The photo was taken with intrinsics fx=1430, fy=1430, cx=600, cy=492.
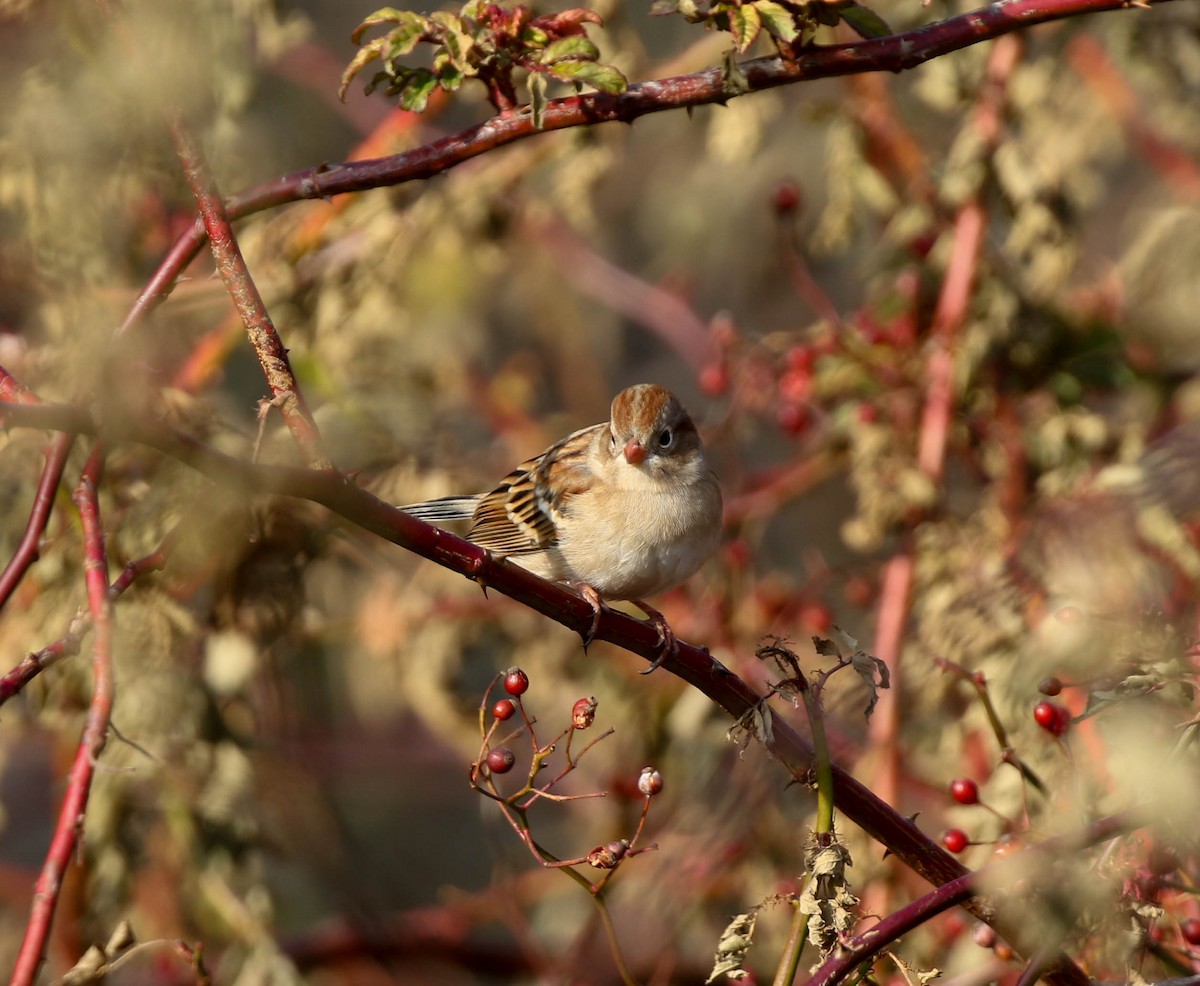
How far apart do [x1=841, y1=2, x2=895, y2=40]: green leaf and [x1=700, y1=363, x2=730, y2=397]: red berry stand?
6.72 ft

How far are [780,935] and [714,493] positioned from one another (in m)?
1.10

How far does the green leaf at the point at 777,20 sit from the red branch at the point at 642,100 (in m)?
0.11

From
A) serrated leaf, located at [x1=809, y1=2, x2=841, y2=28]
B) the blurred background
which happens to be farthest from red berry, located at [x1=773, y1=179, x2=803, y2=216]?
serrated leaf, located at [x1=809, y1=2, x2=841, y2=28]

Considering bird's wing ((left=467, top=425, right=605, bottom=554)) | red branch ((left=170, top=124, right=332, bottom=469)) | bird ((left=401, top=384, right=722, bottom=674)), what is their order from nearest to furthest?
red branch ((left=170, top=124, right=332, bottom=469)), bird ((left=401, top=384, right=722, bottom=674)), bird's wing ((left=467, top=425, right=605, bottom=554))

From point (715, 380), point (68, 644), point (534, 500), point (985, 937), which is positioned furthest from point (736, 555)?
point (68, 644)

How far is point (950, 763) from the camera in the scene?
3422mm

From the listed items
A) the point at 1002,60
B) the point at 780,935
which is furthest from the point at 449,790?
the point at 1002,60

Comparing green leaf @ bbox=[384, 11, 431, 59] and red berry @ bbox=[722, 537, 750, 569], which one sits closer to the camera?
green leaf @ bbox=[384, 11, 431, 59]

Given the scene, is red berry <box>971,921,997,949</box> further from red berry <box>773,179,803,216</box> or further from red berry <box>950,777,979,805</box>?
red berry <box>773,179,803,216</box>

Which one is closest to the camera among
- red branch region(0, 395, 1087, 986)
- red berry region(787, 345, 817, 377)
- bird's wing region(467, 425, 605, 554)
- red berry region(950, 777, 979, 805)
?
red branch region(0, 395, 1087, 986)

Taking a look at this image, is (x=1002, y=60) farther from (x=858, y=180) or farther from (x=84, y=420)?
(x=84, y=420)

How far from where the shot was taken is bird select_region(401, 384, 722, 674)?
3.35 m

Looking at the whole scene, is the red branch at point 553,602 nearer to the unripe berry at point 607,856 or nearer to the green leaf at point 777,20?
the unripe berry at point 607,856

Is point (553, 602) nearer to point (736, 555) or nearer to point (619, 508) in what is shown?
point (619, 508)
